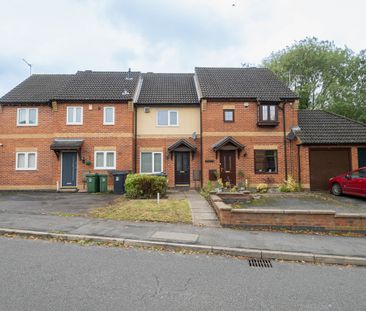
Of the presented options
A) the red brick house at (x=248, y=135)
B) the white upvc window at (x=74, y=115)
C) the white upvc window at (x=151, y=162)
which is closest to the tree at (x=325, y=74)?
the red brick house at (x=248, y=135)

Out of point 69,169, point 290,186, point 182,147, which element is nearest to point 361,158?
point 290,186

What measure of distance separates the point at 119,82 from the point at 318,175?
14.8m

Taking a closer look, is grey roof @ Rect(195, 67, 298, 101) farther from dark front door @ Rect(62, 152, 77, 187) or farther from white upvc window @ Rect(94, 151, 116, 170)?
dark front door @ Rect(62, 152, 77, 187)

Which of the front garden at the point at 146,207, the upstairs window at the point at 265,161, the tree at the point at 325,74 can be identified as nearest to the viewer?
the front garden at the point at 146,207

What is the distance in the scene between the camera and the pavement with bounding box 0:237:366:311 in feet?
11.7

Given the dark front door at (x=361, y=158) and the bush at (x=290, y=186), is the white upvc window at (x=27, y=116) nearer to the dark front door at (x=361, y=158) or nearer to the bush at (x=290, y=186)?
the bush at (x=290, y=186)

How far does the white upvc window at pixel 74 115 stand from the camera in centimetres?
1661

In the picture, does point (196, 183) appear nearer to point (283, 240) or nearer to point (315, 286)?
point (283, 240)

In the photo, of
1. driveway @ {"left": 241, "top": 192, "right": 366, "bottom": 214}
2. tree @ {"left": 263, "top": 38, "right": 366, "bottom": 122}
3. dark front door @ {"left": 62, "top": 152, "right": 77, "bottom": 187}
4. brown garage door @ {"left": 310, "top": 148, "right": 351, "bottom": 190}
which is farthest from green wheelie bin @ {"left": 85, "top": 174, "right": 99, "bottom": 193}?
tree @ {"left": 263, "top": 38, "right": 366, "bottom": 122}

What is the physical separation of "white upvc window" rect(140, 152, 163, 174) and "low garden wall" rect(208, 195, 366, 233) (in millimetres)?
9453

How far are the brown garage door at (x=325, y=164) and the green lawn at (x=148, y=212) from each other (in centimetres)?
957

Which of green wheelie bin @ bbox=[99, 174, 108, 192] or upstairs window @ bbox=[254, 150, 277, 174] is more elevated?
upstairs window @ bbox=[254, 150, 277, 174]

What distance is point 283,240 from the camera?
6707 millimetres

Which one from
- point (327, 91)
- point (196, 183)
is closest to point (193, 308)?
point (196, 183)
